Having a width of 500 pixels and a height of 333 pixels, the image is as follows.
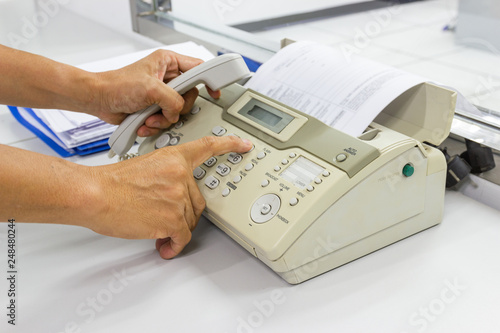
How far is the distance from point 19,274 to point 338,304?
0.46 m

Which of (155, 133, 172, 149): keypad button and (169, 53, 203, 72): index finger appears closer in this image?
(155, 133, 172, 149): keypad button

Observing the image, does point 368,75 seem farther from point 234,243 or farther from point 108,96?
point 108,96

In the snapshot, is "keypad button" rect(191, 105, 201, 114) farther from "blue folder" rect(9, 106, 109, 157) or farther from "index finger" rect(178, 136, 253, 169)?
"blue folder" rect(9, 106, 109, 157)

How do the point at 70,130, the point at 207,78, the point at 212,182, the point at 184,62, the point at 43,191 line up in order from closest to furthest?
the point at 43,191
the point at 212,182
the point at 207,78
the point at 184,62
the point at 70,130

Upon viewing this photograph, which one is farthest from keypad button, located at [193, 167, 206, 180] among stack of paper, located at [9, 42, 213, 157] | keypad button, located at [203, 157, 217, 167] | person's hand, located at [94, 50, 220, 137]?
stack of paper, located at [9, 42, 213, 157]

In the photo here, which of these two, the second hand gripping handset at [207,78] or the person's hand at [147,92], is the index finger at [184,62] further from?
the second hand gripping handset at [207,78]

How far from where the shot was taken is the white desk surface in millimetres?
679

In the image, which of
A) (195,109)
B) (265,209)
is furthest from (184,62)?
(265,209)

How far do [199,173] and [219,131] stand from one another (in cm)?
8

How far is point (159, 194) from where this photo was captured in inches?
30.5

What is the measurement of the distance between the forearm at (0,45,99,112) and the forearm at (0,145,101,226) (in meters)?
0.29

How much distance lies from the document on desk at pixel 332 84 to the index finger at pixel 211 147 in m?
0.14

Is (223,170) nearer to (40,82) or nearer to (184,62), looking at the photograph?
(184,62)

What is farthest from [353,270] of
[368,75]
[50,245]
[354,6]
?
[354,6]
